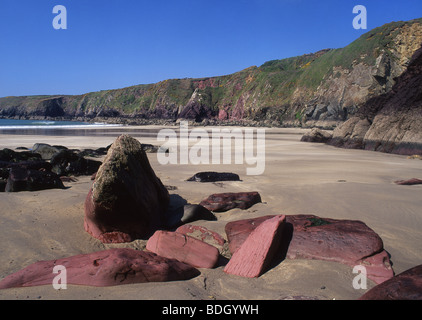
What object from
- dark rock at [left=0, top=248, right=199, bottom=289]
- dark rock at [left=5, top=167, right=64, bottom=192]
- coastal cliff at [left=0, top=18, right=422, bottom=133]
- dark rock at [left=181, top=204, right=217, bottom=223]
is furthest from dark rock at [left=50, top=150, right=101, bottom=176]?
coastal cliff at [left=0, top=18, right=422, bottom=133]

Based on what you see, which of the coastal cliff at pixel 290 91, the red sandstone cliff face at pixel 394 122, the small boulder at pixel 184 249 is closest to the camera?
the small boulder at pixel 184 249

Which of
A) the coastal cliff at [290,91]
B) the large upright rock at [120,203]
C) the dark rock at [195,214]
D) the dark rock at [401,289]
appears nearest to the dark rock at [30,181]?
the large upright rock at [120,203]

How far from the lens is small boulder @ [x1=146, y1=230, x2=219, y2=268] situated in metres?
2.63

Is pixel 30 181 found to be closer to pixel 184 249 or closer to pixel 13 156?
pixel 184 249

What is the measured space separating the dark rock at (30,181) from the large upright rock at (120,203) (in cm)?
197

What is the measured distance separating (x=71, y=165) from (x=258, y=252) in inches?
208

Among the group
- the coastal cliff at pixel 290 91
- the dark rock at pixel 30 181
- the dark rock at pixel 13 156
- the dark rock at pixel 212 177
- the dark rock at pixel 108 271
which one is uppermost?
the coastal cliff at pixel 290 91

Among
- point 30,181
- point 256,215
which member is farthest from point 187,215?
point 30,181

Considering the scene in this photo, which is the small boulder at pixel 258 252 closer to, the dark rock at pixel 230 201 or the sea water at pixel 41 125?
the dark rock at pixel 230 201

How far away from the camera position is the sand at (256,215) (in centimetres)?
212

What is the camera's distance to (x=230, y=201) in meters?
4.09
